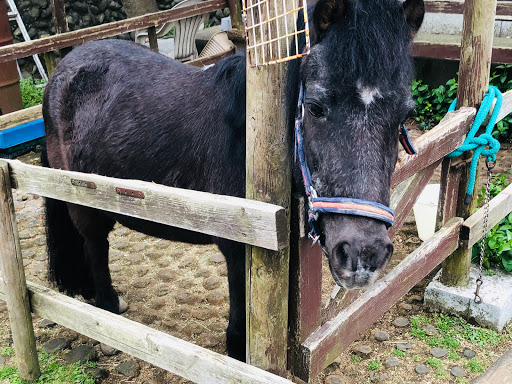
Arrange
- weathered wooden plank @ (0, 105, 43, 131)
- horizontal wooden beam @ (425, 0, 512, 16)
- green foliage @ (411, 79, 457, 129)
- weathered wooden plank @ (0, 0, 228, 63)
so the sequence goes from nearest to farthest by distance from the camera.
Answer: weathered wooden plank @ (0, 105, 43, 131)
weathered wooden plank @ (0, 0, 228, 63)
horizontal wooden beam @ (425, 0, 512, 16)
green foliage @ (411, 79, 457, 129)

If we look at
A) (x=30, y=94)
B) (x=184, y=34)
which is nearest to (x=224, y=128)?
(x=184, y=34)

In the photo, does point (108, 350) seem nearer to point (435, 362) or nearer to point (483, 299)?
point (435, 362)

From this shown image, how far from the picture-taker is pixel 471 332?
340cm

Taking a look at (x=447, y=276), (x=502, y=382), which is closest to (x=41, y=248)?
(x=447, y=276)

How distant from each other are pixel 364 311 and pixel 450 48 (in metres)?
5.15

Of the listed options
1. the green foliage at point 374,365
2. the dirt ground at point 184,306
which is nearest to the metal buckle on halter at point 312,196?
the dirt ground at point 184,306

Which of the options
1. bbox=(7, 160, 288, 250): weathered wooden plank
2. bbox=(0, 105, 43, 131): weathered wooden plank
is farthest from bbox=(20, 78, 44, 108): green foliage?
bbox=(7, 160, 288, 250): weathered wooden plank

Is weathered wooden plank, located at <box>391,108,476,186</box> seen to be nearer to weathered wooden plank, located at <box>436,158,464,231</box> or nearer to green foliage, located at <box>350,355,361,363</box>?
weathered wooden plank, located at <box>436,158,464,231</box>

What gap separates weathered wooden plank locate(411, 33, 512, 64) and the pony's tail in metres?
4.63

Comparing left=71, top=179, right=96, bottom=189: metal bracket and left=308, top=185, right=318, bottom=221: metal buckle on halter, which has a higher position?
left=308, top=185, right=318, bottom=221: metal buckle on halter

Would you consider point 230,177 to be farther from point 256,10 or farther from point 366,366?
point 366,366

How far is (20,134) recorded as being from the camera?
6172 mm

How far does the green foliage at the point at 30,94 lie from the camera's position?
25.5 feet

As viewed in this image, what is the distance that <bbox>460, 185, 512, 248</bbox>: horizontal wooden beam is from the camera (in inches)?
→ 134
